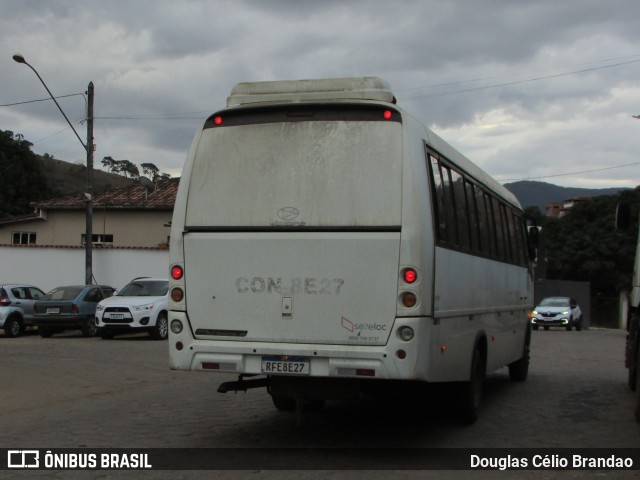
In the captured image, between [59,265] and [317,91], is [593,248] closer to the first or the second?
[59,265]

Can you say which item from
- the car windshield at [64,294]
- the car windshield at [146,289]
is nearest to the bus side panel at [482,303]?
the car windshield at [146,289]

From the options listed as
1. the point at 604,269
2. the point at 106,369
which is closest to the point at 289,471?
the point at 106,369

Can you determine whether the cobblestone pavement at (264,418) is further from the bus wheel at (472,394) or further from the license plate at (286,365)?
the license plate at (286,365)

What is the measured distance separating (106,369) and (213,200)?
863 cm

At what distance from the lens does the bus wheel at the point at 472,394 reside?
952 centimetres

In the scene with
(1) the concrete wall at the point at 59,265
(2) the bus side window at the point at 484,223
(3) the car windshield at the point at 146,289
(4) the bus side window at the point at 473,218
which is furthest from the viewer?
(1) the concrete wall at the point at 59,265

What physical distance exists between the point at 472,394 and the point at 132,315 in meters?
14.9

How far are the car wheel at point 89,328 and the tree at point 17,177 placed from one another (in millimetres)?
36910

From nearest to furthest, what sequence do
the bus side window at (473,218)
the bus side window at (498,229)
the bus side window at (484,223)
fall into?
1. the bus side window at (473,218)
2. the bus side window at (484,223)
3. the bus side window at (498,229)

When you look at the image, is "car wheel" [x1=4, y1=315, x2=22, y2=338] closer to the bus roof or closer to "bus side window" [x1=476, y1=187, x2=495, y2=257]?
"bus side window" [x1=476, y1=187, x2=495, y2=257]

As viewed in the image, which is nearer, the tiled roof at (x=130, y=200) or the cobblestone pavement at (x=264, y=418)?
the cobblestone pavement at (x=264, y=418)

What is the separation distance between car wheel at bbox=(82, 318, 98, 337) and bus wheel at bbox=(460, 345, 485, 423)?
16.7m

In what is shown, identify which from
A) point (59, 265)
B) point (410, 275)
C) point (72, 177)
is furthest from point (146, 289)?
point (72, 177)

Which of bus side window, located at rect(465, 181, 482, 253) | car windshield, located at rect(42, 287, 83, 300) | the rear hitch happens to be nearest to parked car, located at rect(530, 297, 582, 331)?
car windshield, located at rect(42, 287, 83, 300)
